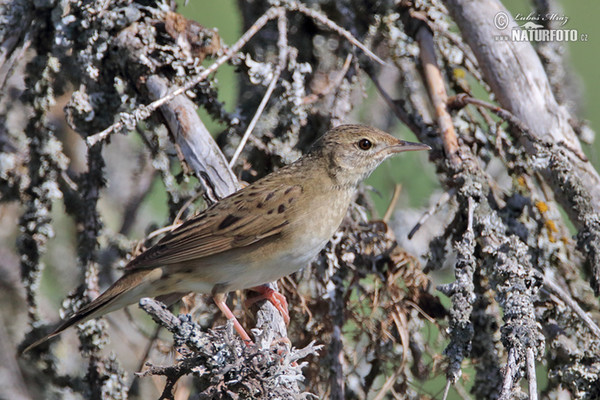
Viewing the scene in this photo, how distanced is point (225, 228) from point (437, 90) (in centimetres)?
134

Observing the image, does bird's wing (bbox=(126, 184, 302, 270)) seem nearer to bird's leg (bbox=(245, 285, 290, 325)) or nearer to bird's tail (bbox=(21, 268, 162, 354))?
bird's tail (bbox=(21, 268, 162, 354))

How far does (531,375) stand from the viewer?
2.47 meters

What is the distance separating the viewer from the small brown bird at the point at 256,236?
141 inches

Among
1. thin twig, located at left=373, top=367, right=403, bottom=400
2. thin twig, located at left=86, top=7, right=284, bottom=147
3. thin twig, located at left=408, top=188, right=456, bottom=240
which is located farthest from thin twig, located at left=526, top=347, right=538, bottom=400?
thin twig, located at left=86, top=7, right=284, bottom=147

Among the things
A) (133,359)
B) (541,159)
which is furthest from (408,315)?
(133,359)

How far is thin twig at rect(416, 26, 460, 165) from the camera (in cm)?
365

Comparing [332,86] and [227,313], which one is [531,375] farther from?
[332,86]

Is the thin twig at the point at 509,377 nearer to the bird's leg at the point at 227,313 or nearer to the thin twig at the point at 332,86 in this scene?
the bird's leg at the point at 227,313

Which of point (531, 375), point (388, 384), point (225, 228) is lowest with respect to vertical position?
point (388, 384)

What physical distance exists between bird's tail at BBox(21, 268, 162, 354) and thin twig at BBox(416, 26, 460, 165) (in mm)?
1585

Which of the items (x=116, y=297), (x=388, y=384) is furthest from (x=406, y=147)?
(x=116, y=297)

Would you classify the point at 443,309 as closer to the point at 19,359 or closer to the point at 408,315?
the point at 408,315

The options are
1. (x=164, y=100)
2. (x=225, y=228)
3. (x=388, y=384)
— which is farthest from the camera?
(x=225, y=228)

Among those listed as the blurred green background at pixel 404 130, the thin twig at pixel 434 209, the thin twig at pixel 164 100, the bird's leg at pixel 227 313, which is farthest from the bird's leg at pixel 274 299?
the blurred green background at pixel 404 130
